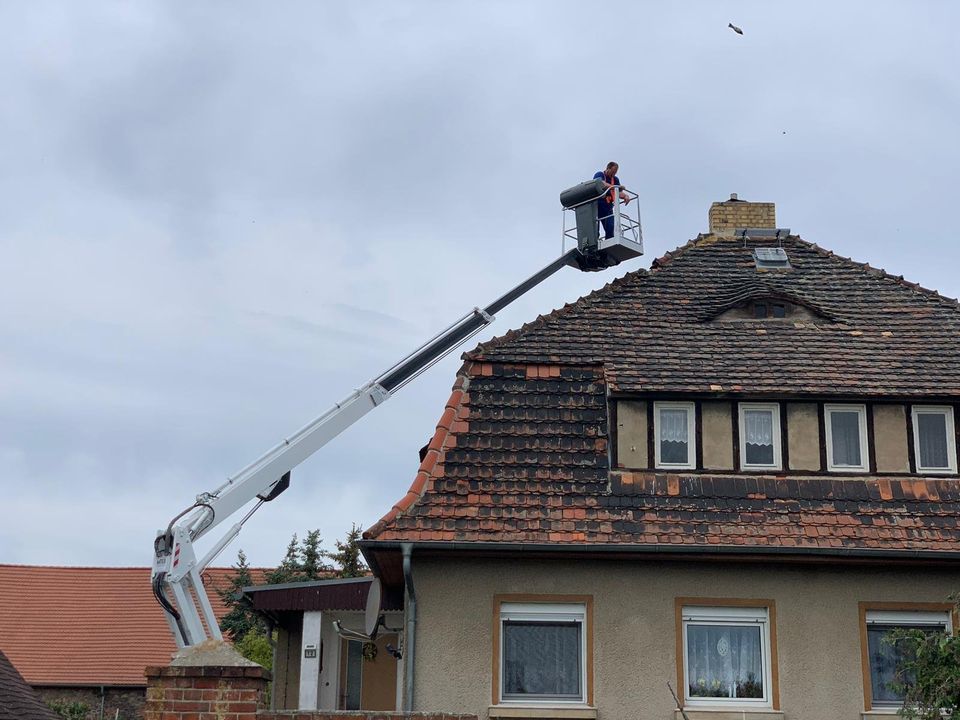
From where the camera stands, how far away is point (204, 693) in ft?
27.1

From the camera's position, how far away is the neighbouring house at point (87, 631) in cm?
3045

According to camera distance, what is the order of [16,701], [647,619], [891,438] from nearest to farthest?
[647,619] → [891,438] → [16,701]

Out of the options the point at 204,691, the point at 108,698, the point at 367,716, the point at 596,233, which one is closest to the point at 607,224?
the point at 596,233

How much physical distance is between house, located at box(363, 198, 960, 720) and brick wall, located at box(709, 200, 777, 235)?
3803 mm

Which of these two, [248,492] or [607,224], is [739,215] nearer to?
[607,224]

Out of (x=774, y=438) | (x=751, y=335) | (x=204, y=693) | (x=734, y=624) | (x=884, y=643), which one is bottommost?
(x=204, y=693)

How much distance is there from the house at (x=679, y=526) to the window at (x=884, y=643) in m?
0.02

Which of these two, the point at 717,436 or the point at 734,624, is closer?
the point at 734,624

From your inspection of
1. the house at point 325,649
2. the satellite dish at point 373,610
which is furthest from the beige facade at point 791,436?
the house at point 325,649

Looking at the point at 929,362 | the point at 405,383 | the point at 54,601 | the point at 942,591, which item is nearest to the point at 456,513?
the point at 405,383

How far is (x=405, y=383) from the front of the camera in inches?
696

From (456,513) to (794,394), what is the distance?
4.39 m

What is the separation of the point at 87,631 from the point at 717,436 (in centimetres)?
2308

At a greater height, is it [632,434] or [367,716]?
[632,434]
